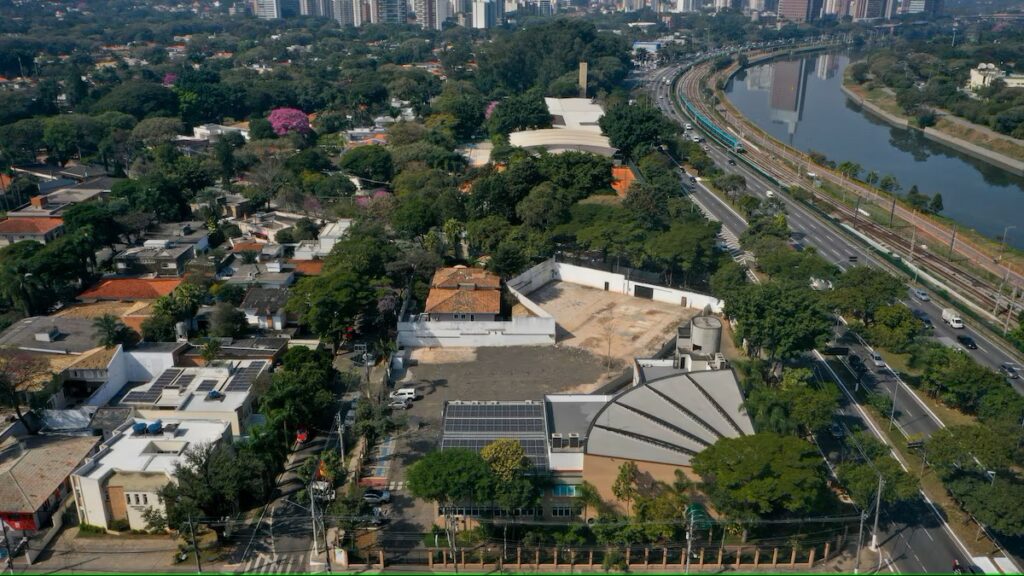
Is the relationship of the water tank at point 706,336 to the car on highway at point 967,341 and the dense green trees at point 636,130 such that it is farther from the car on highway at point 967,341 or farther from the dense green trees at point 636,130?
the dense green trees at point 636,130

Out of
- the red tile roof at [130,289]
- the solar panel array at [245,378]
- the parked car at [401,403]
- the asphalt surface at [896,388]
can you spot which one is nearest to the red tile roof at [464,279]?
the parked car at [401,403]

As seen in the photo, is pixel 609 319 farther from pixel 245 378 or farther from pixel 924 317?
pixel 245 378

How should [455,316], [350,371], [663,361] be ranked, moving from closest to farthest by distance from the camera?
[663,361] < [350,371] < [455,316]

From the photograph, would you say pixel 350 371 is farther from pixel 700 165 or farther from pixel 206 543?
pixel 700 165

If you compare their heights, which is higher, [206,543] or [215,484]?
[215,484]

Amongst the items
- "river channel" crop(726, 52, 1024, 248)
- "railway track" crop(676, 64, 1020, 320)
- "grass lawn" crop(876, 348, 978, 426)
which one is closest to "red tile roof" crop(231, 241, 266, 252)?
"grass lawn" crop(876, 348, 978, 426)

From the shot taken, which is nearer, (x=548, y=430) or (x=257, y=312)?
(x=548, y=430)

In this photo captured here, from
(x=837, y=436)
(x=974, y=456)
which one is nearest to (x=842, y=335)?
(x=837, y=436)
